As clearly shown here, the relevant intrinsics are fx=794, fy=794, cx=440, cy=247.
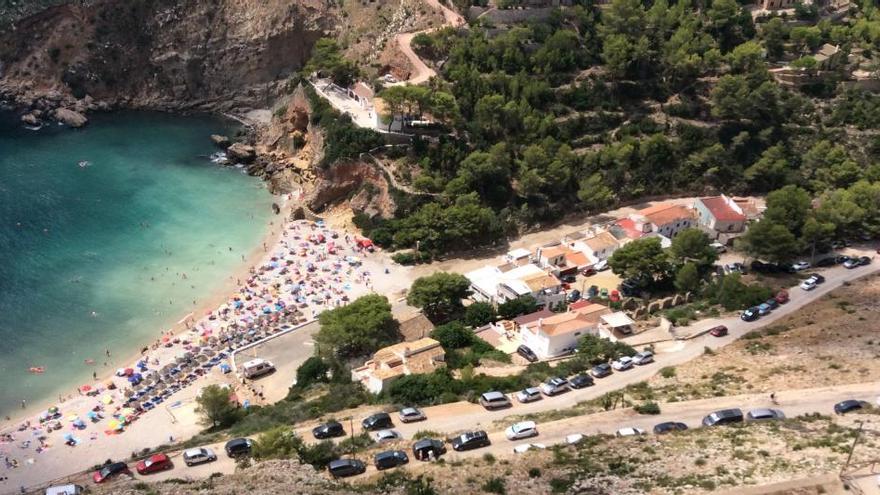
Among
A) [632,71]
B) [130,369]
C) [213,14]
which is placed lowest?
[130,369]

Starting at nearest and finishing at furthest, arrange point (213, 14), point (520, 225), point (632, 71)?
point (520, 225) → point (632, 71) → point (213, 14)

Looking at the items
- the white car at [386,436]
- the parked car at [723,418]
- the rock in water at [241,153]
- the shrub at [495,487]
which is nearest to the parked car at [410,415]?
the white car at [386,436]

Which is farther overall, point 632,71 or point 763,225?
point 632,71

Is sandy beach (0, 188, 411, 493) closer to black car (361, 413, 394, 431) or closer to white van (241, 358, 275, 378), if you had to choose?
white van (241, 358, 275, 378)

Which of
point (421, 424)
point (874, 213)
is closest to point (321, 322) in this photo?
point (421, 424)

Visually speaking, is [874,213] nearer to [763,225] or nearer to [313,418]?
[763,225]

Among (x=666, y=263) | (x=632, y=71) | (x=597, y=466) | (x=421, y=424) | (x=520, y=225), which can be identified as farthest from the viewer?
(x=632, y=71)

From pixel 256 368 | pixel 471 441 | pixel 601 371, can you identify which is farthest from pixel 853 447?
pixel 256 368
